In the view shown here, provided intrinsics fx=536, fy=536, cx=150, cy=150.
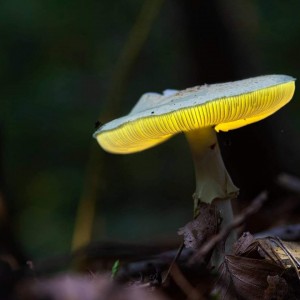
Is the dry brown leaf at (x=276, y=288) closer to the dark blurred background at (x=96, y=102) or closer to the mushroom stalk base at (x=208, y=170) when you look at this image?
the mushroom stalk base at (x=208, y=170)

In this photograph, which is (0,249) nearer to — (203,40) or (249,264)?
(249,264)

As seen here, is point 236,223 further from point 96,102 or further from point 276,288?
point 96,102

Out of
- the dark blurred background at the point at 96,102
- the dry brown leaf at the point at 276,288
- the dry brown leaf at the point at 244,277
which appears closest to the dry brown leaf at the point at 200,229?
the dry brown leaf at the point at 244,277

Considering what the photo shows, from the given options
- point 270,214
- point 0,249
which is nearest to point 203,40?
point 270,214

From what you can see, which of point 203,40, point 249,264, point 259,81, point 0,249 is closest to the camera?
point 0,249

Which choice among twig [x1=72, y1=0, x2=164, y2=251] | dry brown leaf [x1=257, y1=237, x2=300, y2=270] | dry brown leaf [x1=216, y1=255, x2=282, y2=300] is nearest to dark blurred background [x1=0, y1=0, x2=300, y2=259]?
twig [x1=72, y1=0, x2=164, y2=251]

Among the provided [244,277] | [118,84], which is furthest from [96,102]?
[244,277]
